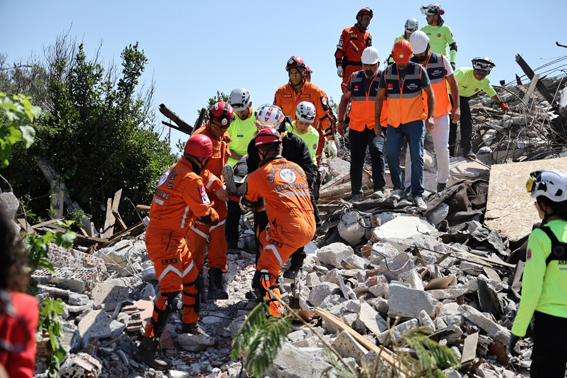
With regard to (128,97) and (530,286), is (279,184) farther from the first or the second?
(128,97)

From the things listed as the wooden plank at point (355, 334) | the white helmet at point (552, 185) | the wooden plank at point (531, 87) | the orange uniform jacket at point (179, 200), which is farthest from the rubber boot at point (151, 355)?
the wooden plank at point (531, 87)

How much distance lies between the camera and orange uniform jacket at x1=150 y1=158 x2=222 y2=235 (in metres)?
5.18

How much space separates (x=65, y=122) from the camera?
12680 mm

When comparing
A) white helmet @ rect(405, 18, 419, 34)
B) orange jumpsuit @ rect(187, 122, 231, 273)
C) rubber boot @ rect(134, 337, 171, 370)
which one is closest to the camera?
rubber boot @ rect(134, 337, 171, 370)

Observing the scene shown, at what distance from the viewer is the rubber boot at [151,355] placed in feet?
16.6

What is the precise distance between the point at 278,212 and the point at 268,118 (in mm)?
1914

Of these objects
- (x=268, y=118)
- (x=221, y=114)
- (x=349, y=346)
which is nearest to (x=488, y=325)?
(x=349, y=346)

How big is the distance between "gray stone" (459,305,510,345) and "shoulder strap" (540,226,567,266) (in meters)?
2.09

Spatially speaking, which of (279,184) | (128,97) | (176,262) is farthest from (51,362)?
(128,97)

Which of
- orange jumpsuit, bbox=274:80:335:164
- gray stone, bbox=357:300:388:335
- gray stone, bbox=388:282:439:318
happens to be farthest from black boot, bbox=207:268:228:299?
orange jumpsuit, bbox=274:80:335:164

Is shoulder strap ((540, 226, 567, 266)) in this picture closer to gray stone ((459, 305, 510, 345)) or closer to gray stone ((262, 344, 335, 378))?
gray stone ((262, 344, 335, 378))

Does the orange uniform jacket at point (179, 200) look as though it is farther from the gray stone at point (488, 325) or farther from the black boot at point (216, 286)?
the gray stone at point (488, 325)

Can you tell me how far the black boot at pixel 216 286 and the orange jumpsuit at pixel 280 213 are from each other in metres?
1.11

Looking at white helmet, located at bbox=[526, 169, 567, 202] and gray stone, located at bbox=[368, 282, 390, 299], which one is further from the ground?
white helmet, located at bbox=[526, 169, 567, 202]
